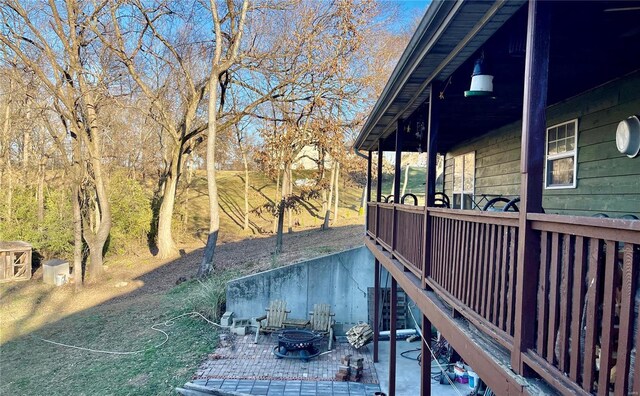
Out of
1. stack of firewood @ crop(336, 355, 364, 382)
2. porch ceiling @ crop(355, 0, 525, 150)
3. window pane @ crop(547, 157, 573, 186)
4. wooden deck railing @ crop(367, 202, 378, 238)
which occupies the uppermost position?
porch ceiling @ crop(355, 0, 525, 150)

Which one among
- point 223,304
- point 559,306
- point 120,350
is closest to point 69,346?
point 120,350

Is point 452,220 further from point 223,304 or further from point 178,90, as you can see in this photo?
point 178,90

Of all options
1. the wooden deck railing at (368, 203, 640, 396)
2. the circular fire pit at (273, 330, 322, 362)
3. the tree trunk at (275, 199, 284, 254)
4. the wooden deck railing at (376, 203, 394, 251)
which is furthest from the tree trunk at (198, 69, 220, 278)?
the wooden deck railing at (368, 203, 640, 396)

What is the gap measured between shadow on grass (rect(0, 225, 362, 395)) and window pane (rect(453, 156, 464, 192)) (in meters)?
6.40

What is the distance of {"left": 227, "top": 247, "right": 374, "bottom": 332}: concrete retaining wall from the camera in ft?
33.8

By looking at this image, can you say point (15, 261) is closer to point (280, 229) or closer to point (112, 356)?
point (112, 356)

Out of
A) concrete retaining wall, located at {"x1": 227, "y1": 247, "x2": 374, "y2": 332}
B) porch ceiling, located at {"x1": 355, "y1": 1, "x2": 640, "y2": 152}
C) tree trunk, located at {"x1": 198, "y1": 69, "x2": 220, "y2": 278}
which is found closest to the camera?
porch ceiling, located at {"x1": 355, "y1": 1, "x2": 640, "y2": 152}

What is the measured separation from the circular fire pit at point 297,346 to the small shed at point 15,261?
11.9 metres

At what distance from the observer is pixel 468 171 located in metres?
8.78

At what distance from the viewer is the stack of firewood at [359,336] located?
912 centimetres

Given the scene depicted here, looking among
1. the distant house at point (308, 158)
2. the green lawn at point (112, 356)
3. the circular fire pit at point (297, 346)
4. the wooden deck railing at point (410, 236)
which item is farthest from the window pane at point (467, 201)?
the distant house at point (308, 158)

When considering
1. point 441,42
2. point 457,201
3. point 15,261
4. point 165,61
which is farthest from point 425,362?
point 15,261

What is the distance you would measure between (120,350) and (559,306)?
944 cm

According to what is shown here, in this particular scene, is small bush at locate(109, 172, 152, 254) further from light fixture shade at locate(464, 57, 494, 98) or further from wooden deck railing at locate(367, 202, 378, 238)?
light fixture shade at locate(464, 57, 494, 98)
